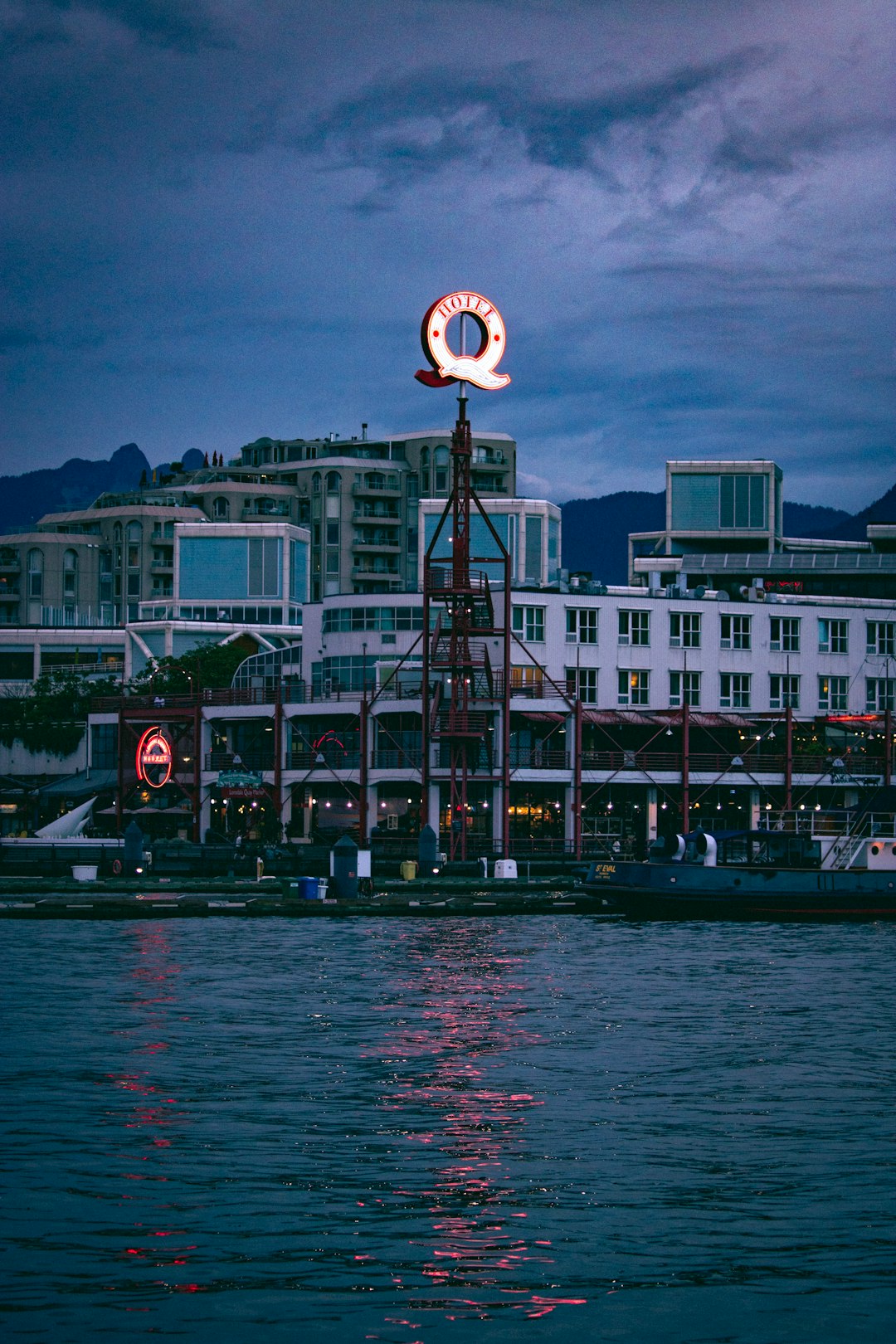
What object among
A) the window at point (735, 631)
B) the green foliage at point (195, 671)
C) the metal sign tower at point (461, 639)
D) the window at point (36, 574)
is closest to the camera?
the metal sign tower at point (461, 639)

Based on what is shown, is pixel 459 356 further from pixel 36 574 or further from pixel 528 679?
pixel 36 574

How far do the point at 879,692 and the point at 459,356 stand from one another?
44682 mm

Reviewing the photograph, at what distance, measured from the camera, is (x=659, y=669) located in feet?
395

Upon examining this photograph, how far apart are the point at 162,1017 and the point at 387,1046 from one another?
635 cm

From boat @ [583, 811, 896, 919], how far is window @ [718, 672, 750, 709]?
155 ft

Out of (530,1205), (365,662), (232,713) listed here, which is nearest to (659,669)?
(365,662)

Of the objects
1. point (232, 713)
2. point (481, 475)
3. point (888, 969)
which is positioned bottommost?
point (888, 969)

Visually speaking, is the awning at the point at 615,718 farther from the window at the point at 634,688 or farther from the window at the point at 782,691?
the window at the point at 782,691

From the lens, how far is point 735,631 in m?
123

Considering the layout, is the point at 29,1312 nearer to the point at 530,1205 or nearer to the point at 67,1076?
the point at 530,1205

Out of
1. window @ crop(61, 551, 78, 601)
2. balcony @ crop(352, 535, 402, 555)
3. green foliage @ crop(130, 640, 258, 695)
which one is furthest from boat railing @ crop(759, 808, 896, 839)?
window @ crop(61, 551, 78, 601)

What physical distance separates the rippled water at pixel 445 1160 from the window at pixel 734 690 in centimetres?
7561

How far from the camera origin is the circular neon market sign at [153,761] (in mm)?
107062

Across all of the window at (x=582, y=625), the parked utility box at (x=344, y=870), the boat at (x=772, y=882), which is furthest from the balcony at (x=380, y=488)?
the boat at (x=772, y=882)
